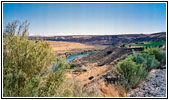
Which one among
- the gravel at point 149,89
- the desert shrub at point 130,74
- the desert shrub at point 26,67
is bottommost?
the gravel at point 149,89

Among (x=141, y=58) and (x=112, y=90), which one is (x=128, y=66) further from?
(x=141, y=58)

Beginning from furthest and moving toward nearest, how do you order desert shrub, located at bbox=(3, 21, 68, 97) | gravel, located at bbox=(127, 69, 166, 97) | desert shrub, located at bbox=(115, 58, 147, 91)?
desert shrub, located at bbox=(115, 58, 147, 91)
gravel, located at bbox=(127, 69, 166, 97)
desert shrub, located at bbox=(3, 21, 68, 97)

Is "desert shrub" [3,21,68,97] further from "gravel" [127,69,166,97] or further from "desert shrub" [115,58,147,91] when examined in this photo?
"desert shrub" [115,58,147,91]

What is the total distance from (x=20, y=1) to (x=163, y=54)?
14781 millimetres

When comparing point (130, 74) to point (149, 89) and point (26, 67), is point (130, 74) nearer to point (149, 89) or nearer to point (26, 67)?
point (149, 89)

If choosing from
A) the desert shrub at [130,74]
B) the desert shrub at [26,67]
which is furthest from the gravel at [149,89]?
the desert shrub at [26,67]

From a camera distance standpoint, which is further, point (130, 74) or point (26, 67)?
point (130, 74)

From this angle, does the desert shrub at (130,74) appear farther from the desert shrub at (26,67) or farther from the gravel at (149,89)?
the desert shrub at (26,67)

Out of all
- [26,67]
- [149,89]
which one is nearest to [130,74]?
[149,89]

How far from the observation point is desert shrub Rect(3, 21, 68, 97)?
3.59 meters

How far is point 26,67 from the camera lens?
3.95m

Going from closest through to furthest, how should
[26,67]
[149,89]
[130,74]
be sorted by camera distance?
[26,67], [149,89], [130,74]

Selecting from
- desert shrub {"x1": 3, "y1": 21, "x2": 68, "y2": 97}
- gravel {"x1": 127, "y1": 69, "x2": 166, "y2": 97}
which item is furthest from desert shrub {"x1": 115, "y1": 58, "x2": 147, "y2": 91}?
desert shrub {"x1": 3, "y1": 21, "x2": 68, "y2": 97}

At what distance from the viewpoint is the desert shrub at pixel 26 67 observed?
11.8 feet
